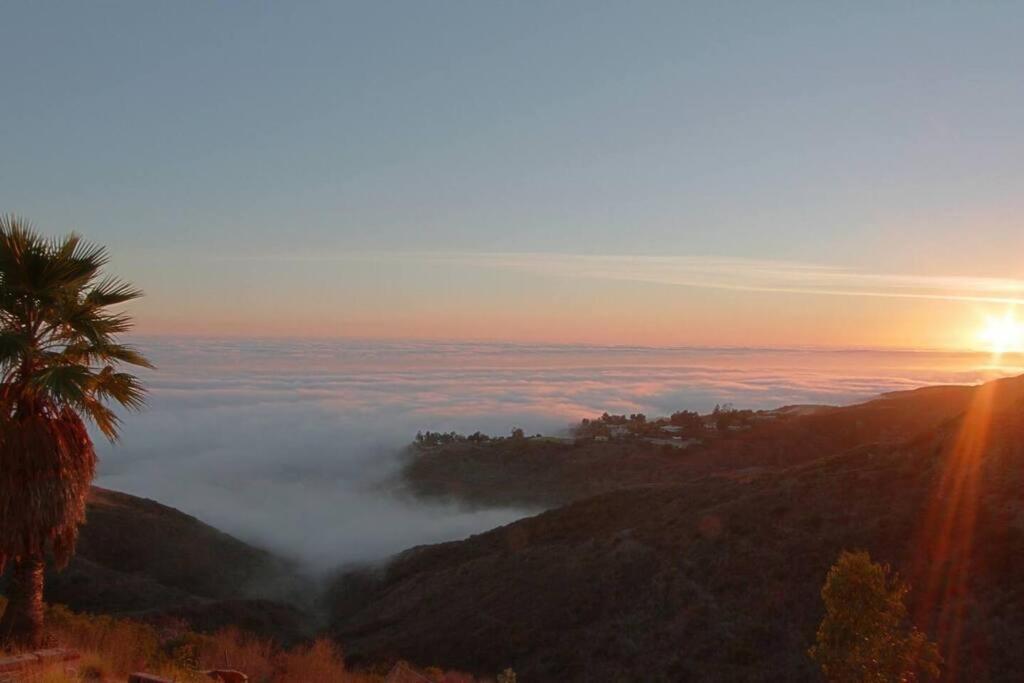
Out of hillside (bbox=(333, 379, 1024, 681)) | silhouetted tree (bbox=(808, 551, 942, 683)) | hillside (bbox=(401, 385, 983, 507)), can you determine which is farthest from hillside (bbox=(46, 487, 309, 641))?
hillside (bbox=(401, 385, 983, 507))

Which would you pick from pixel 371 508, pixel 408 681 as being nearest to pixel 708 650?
pixel 408 681

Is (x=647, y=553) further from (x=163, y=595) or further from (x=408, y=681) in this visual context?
(x=163, y=595)

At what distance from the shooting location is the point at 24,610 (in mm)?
10797

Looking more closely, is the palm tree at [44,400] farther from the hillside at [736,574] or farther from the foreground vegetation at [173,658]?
the hillside at [736,574]

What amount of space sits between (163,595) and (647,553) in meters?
24.3

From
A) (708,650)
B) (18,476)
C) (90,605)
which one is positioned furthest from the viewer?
(90,605)

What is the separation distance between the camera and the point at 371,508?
8162cm

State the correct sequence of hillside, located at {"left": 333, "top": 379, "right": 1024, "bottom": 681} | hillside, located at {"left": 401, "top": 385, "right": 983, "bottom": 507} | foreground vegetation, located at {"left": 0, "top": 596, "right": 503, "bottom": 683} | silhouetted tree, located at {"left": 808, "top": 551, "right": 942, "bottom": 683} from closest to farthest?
silhouetted tree, located at {"left": 808, "top": 551, "right": 942, "bottom": 683}
foreground vegetation, located at {"left": 0, "top": 596, "right": 503, "bottom": 683}
hillside, located at {"left": 333, "top": 379, "right": 1024, "bottom": 681}
hillside, located at {"left": 401, "top": 385, "right": 983, "bottom": 507}

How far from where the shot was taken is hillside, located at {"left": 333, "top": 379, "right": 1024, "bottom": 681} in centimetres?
1931

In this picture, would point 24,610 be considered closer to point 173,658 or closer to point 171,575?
point 173,658

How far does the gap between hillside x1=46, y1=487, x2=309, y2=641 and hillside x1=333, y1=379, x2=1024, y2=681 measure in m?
4.68

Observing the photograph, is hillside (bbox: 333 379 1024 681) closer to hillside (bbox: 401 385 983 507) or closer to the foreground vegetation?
the foreground vegetation

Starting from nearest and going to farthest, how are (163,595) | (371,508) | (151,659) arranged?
(151,659)
(163,595)
(371,508)

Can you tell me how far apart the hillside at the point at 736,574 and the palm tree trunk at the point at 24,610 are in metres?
14.8
